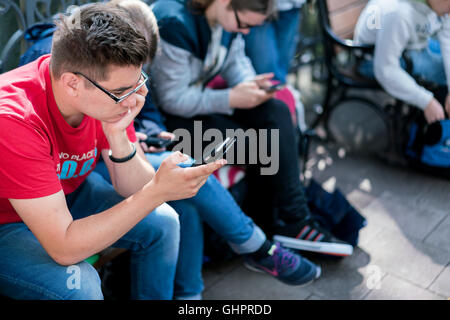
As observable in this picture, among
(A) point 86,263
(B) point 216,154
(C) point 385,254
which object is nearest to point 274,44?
(C) point 385,254

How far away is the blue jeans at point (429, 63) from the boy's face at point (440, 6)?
9.3 inches

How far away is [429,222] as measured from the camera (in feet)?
5.37

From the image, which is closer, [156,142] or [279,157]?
[156,142]

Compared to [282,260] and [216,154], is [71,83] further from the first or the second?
[282,260]

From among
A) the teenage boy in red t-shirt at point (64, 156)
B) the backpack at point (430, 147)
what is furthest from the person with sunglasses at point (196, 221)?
the backpack at point (430, 147)

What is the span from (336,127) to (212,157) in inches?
78.9

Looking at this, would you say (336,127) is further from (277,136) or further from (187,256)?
(187,256)

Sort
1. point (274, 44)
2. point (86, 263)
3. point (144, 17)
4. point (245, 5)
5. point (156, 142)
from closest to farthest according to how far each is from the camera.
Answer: point (86, 263)
point (144, 17)
point (156, 142)
point (245, 5)
point (274, 44)

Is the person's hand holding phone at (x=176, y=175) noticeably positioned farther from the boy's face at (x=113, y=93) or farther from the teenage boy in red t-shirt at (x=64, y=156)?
the boy's face at (x=113, y=93)

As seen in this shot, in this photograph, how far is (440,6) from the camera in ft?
4.88

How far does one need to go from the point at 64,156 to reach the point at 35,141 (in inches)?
8.7

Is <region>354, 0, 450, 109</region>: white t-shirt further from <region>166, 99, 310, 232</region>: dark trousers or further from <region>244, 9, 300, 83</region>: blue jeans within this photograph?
<region>244, 9, 300, 83</region>: blue jeans

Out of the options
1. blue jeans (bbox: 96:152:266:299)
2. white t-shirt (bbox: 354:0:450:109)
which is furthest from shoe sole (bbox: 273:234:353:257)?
white t-shirt (bbox: 354:0:450:109)

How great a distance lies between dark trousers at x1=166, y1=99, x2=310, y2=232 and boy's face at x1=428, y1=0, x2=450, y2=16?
2.45 ft
